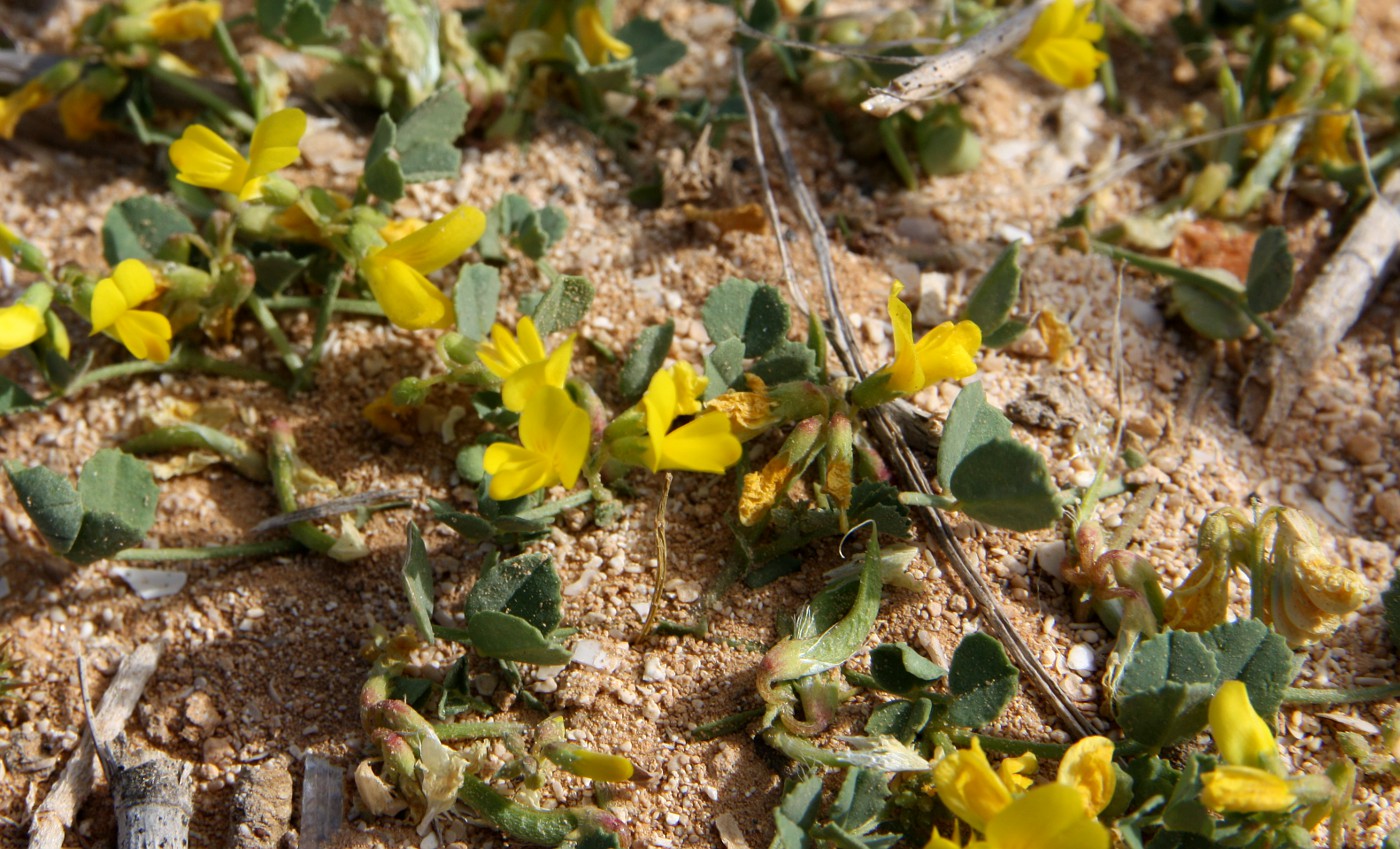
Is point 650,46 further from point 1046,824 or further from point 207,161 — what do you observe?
point 1046,824

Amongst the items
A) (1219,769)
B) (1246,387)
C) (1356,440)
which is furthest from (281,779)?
(1356,440)

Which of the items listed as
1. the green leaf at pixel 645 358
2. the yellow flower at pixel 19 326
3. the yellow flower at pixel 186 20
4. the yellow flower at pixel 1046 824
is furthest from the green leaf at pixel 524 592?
the yellow flower at pixel 186 20

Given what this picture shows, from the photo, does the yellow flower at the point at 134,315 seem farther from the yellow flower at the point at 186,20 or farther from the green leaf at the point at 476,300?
the yellow flower at the point at 186,20

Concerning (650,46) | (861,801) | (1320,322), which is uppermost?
(650,46)

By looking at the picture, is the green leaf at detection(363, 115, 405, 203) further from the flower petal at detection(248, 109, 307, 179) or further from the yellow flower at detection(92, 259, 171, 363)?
the yellow flower at detection(92, 259, 171, 363)

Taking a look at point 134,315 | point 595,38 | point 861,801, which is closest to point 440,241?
point 134,315

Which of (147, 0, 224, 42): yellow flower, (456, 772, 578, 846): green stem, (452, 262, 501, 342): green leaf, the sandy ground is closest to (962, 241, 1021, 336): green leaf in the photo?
the sandy ground
